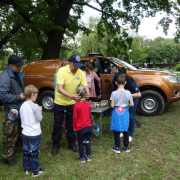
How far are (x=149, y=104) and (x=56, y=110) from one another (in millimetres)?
3894

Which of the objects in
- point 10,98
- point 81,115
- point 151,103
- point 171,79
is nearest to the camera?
point 10,98

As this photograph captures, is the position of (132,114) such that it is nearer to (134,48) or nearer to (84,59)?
(84,59)

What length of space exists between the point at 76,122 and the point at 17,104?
114cm

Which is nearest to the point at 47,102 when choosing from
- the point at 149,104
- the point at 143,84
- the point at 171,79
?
the point at 143,84

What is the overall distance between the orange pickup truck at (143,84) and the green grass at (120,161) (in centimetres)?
144

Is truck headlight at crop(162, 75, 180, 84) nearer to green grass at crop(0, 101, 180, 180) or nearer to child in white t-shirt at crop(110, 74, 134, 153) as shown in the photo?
green grass at crop(0, 101, 180, 180)

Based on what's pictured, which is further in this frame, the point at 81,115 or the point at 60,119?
the point at 60,119

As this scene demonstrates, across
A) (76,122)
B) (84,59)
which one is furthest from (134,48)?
(76,122)

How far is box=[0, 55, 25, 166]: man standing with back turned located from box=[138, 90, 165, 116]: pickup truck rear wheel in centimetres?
435

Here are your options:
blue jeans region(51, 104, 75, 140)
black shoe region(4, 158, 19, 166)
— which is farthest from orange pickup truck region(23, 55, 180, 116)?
black shoe region(4, 158, 19, 166)

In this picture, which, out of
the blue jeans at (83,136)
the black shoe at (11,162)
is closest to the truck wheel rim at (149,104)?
the blue jeans at (83,136)

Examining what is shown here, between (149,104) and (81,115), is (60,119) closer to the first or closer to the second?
(81,115)

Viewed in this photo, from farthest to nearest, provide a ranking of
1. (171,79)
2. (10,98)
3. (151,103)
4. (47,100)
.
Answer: (47,100)
(151,103)
(171,79)
(10,98)

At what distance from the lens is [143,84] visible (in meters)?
6.63
